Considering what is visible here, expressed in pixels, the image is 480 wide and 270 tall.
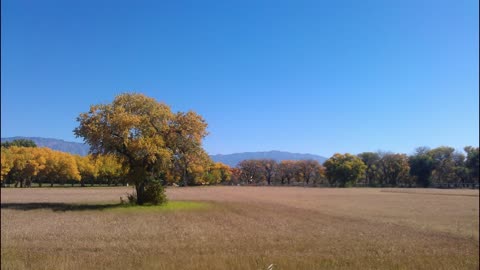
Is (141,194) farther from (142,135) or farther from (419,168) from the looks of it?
(419,168)

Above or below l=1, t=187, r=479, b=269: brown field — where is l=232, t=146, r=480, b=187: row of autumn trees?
above

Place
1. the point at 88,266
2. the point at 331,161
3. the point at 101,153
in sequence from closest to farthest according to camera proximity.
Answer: the point at 88,266, the point at 101,153, the point at 331,161

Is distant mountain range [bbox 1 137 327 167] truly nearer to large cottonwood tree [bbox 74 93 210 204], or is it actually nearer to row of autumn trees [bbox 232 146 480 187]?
large cottonwood tree [bbox 74 93 210 204]

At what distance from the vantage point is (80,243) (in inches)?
700

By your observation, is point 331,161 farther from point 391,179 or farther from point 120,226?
point 120,226

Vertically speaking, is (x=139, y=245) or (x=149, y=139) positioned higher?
(x=149, y=139)

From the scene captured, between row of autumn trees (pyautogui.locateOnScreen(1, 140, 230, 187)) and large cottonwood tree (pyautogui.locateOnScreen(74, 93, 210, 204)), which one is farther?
row of autumn trees (pyautogui.locateOnScreen(1, 140, 230, 187))

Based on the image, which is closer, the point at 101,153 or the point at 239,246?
the point at 239,246

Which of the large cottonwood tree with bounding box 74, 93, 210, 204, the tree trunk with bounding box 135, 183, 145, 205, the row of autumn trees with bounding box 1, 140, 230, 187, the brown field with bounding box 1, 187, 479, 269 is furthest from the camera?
the row of autumn trees with bounding box 1, 140, 230, 187

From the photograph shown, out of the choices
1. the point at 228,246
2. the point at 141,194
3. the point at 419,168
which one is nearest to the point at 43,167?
the point at 141,194

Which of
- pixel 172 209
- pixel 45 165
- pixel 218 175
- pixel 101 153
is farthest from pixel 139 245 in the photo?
pixel 45 165

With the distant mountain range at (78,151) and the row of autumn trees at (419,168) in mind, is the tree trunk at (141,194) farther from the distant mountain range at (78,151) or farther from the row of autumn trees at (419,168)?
the row of autumn trees at (419,168)

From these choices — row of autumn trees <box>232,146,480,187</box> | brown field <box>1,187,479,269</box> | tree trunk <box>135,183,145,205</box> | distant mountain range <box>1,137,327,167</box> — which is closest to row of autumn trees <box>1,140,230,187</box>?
tree trunk <box>135,183,145,205</box>

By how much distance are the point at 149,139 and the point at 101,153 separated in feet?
19.8
